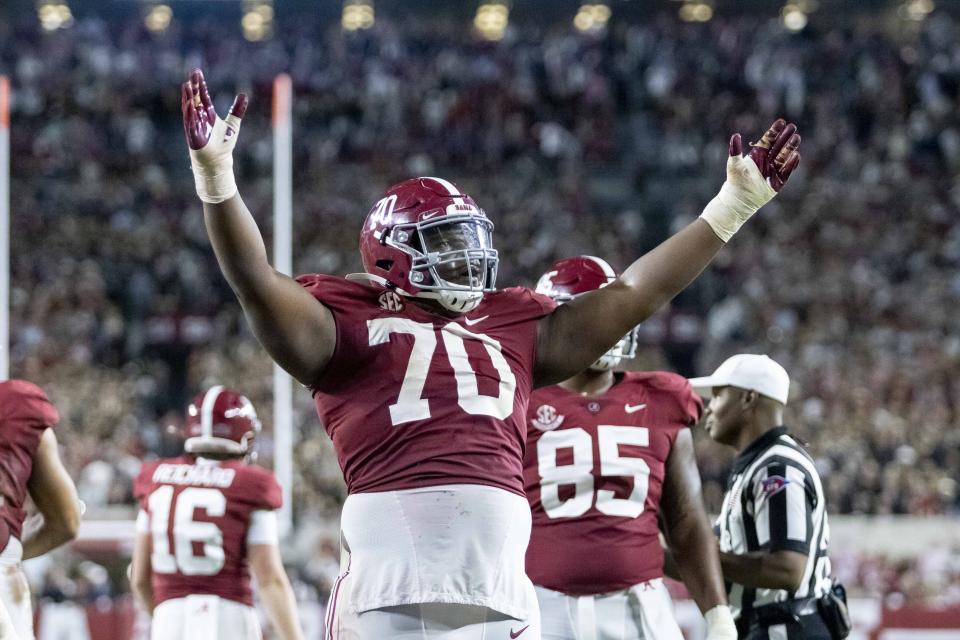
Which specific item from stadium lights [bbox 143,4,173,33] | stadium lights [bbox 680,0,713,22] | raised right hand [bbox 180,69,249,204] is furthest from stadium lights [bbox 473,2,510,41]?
raised right hand [bbox 180,69,249,204]

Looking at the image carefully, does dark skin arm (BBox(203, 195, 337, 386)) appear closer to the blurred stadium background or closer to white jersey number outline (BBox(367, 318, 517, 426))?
white jersey number outline (BBox(367, 318, 517, 426))

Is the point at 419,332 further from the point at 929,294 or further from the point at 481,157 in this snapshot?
the point at 481,157

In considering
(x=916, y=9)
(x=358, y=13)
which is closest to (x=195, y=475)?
(x=358, y=13)

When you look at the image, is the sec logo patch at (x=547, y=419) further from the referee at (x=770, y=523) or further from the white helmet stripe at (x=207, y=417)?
the white helmet stripe at (x=207, y=417)

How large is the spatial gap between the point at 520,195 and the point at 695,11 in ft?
23.3

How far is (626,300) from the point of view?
319 centimetres

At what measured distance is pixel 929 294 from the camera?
53.6 feet

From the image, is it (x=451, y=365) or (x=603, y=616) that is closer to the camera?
(x=451, y=365)

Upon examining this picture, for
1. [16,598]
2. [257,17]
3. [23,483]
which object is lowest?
[16,598]

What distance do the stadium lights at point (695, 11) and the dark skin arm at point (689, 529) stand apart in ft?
67.0

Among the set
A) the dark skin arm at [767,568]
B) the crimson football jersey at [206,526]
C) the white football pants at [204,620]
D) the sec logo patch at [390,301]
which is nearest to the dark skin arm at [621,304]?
the sec logo patch at [390,301]

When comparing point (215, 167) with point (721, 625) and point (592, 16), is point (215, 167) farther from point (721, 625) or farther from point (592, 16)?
point (592, 16)

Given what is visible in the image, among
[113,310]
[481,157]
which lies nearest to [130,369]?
[113,310]

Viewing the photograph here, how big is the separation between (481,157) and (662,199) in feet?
8.84
